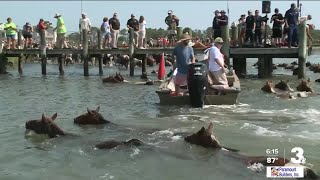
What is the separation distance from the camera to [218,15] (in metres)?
25.7

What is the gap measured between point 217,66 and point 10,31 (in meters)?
18.7

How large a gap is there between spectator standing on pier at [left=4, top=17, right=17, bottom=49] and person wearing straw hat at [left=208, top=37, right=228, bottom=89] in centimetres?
1799

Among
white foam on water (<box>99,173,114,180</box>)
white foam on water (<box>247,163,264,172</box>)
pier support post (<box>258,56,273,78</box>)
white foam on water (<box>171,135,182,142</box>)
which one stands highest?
pier support post (<box>258,56,273,78</box>)

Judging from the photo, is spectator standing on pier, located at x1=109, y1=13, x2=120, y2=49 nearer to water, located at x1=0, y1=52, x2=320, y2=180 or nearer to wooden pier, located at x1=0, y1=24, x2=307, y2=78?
wooden pier, located at x1=0, y1=24, x2=307, y2=78

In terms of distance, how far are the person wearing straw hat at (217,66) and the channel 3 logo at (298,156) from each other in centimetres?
563

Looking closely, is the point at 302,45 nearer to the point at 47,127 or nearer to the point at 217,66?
the point at 217,66

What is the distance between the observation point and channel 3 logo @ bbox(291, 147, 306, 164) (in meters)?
8.86

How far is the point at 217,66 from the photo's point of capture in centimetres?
1547

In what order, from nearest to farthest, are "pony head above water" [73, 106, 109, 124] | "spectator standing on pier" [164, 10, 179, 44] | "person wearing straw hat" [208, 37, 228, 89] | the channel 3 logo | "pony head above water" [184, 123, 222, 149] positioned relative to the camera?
the channel 3 logo
"pony head above water" [184, 123, 222, 149]
"pony head above water" [73, 106, 109, 124]
"person wearing straw hat" [208, 37, 228, 89]
"spectator standing on pier" [164, 10, 179, 44]

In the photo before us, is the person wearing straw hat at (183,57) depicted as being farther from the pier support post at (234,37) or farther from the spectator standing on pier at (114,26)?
the spectator standing on pier at (114,26)

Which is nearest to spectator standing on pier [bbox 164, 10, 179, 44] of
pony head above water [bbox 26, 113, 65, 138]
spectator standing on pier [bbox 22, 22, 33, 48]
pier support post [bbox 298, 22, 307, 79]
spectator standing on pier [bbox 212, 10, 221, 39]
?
spectator standing on pier [bbox 212, 10, 221, 39]

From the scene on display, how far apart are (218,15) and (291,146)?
1627 centimetres

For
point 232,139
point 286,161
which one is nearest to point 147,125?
point 232,139

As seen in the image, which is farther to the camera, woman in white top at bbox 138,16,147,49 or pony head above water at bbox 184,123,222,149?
woman in white top at bbox 138,16,147,49
